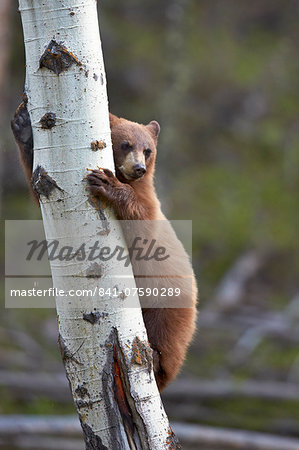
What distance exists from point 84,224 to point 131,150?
1.02 m

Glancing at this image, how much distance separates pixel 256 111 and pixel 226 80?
798 mm

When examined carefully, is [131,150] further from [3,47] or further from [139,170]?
[3,47]

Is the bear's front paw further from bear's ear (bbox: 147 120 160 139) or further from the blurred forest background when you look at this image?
the blurred forest background

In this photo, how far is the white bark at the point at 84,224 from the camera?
89.1 inches

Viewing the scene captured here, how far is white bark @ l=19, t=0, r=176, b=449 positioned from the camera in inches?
89.1

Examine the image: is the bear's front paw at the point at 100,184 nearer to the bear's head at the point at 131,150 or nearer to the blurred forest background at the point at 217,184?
the bear's head at the point at 131,150

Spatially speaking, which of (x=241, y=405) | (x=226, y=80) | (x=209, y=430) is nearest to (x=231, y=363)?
(x=241, y=405)

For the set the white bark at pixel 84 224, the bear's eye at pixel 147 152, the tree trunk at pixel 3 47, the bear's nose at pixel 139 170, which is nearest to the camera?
the white bark at pixel 84 224

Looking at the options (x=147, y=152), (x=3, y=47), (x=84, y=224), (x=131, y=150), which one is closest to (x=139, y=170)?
(x=131, y=150)

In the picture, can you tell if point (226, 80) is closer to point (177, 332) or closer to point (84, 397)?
point (177, 332)

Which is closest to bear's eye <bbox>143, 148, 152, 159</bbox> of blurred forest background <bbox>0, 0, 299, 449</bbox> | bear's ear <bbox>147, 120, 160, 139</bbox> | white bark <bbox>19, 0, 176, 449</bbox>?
bear's ear <bbox>147, 120, 160, 139</bbox>

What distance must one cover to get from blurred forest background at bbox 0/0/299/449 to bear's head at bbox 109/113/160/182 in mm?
2189

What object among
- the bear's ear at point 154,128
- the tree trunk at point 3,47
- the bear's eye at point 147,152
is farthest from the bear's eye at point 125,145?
the tree trunk at point 3,47

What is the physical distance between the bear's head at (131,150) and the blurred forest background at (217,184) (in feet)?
7.18
